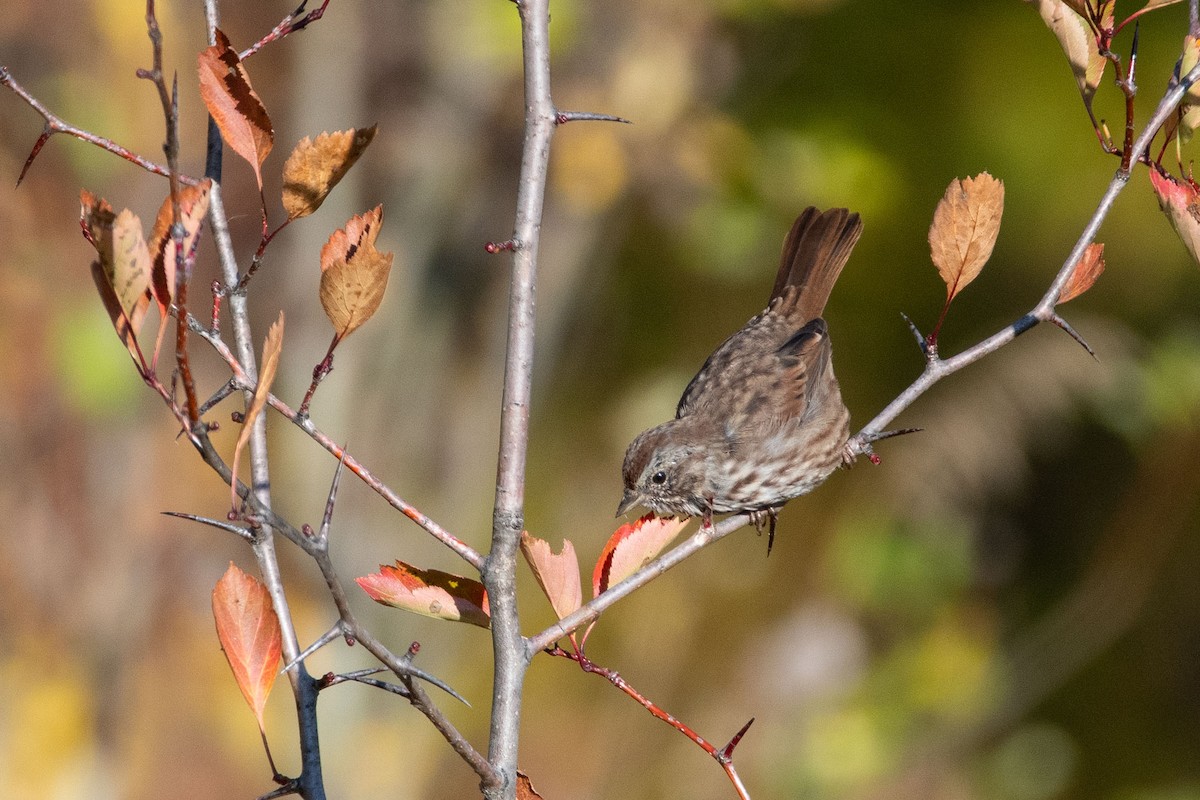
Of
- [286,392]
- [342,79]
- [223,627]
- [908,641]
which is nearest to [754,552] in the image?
[908,641]

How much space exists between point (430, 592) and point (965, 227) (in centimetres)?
111

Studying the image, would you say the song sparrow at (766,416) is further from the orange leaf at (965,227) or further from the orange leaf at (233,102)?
the orange leaf at (233,102)

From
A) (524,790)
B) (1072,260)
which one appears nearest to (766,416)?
(1072,260)

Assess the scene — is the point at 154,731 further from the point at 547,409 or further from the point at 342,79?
the point at 342,79

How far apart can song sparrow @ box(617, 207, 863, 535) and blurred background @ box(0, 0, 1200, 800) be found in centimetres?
151

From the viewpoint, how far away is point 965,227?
77.5 inches

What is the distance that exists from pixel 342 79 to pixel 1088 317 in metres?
3.91

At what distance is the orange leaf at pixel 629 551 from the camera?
1799 millimetres

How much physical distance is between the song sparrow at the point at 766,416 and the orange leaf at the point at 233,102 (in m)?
1.67

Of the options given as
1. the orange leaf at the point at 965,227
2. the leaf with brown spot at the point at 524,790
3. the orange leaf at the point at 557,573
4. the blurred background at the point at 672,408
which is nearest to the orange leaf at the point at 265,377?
the orange leaf at the point at 557,573

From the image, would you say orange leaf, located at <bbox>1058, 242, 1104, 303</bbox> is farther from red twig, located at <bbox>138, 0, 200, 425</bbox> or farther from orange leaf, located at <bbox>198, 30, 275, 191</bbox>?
red twig, located at <bbox>138, 0, 200, 425</bbox>

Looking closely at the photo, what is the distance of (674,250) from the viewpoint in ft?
21.7

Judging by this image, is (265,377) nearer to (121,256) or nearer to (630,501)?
(121,256)

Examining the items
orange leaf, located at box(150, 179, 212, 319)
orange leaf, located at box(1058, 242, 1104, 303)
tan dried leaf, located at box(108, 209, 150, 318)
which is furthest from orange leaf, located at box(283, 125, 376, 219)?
orange leaf, located at box(1058, 242, 1104, 303)
